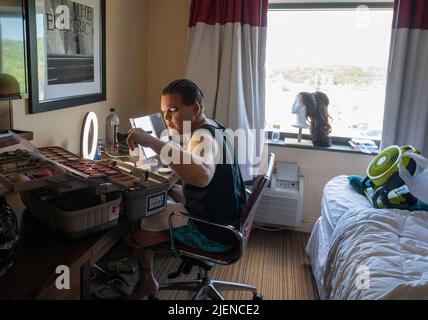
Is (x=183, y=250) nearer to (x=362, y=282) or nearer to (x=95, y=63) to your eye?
(x=362, y=282)

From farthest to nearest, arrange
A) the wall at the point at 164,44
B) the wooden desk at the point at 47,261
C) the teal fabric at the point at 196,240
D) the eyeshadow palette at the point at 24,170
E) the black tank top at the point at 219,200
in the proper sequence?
the wall at the point at 164,44
the teal fabric at the point at 196,240
the black tank top at the point at 219,200
the eyeshadow palette at the point at 24,170
the wooden desk at the point at 47,261

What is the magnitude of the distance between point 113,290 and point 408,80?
8.06ft

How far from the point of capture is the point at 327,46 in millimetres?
2939

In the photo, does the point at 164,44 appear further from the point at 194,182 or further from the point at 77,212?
the point at 77,212

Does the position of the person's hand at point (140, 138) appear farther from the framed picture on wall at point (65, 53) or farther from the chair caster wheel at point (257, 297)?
the chair caster wheel at point (257, 297)

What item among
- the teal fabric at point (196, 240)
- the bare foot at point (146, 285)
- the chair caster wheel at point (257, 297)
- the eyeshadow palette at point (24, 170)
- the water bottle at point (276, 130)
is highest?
the eyeshadow palette at point (24, 170)

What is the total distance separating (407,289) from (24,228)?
1340 millimetres

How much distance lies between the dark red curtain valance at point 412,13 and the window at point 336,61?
0.25 m

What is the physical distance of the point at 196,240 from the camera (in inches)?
67.4

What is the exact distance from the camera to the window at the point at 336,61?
2850 millimetres

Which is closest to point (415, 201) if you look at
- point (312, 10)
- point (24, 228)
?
point (312, 10)

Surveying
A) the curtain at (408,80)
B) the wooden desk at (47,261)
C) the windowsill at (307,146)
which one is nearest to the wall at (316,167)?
the windowsill at (307,146)

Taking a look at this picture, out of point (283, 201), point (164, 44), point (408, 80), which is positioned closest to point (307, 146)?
point (283, 201)

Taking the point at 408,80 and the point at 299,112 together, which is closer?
the point at 408,80
